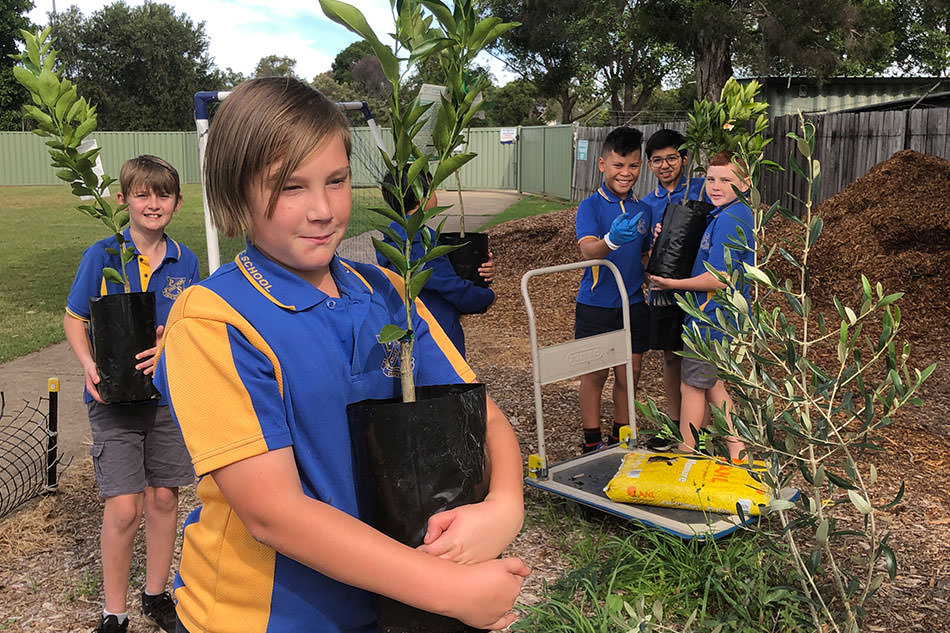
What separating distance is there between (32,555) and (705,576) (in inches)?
126

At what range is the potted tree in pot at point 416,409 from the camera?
1.23m

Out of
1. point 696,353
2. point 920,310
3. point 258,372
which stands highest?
point 258,372

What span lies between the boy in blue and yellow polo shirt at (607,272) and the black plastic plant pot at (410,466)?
3873mm

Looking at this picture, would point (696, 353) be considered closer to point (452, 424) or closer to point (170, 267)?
point (452, 424)

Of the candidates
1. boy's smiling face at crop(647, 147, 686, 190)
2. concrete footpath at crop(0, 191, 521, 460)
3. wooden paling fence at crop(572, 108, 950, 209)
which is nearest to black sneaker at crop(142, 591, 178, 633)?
concrete footpath at crop(0, 191, 521, 460)

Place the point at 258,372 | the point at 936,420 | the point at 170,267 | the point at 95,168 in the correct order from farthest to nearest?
the point at 936,420 < the point at 170,267 < the point at 95,168 < the point at 258,372

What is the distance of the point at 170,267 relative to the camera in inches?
137

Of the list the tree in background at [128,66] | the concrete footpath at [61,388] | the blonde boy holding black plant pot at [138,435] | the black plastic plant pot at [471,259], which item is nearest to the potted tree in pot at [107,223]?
the blonde boy holding black plant pot at [138,435]

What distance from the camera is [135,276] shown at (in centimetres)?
338

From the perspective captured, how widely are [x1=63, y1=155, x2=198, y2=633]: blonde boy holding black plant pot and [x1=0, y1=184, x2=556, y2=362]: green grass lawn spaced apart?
1.44 ft

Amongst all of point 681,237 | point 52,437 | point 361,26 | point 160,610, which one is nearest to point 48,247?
point 52,437

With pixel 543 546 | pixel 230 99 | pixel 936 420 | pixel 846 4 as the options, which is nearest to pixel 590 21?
pixel 846 4

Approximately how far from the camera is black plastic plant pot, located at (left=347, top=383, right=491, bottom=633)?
1225 mm

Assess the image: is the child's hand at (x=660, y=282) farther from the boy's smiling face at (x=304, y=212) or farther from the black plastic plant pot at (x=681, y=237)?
the boy's smiling face at (x=304, y=212)
